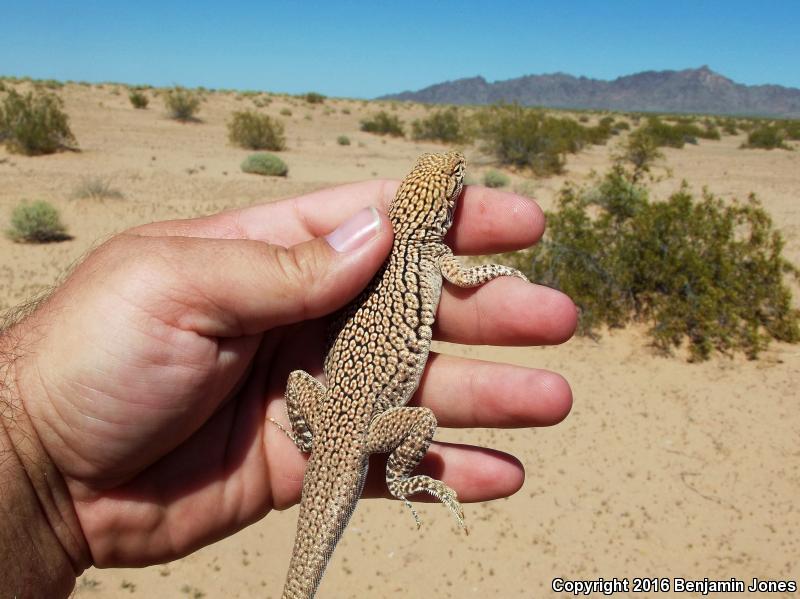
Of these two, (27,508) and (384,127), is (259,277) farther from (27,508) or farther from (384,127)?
(384,127)

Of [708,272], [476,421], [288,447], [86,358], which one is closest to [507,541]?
[476,421]

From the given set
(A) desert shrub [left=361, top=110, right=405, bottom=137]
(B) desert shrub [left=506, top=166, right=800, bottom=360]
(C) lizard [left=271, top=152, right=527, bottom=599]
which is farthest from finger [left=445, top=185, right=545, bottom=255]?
(A) desert shrub [left=361, top=110, right=405, bottom=137]

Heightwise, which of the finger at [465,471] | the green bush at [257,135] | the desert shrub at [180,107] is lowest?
the finger at [465,471]

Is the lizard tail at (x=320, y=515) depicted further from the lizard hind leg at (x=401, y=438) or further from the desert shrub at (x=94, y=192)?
→ the desert shrub at (x=94, y=192)

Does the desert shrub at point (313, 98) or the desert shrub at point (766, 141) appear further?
the desert shrub at point (313, 98)

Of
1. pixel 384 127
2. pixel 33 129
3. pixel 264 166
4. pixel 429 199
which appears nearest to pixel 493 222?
pixel 429 199

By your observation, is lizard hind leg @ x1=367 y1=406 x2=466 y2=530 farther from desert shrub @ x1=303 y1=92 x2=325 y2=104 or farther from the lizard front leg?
desert shrub @ x1=303 y1=92 x2=325 y2=104

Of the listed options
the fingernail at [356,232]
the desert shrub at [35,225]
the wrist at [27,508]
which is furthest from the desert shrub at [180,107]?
the fingernail at [356,232]

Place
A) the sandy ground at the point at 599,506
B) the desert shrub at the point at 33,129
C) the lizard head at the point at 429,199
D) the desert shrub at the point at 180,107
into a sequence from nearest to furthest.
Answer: the lizard head at the point at 429,199 < the sandy ground at the point at 599,506 < the desert shrub at the point at 33,129 < the desert shrub at the point at 180,107
